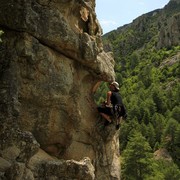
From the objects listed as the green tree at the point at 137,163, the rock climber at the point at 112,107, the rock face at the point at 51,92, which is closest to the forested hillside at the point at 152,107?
the green tree at the point at 137,163

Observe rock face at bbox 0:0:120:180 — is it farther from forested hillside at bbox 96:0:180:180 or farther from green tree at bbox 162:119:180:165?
green tree at bbox 162:119:180:165

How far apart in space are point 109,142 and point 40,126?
13.2 feet

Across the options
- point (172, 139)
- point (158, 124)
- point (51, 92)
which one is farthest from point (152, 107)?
point (51, 92)

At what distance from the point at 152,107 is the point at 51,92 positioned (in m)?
99.6

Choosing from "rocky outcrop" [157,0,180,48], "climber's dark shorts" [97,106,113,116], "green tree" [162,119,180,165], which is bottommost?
"green tree" [162,119,180,165]

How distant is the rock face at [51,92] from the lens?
531 inches

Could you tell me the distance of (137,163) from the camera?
2128 inches

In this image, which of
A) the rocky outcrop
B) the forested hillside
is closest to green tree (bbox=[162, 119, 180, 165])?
the forested hillside

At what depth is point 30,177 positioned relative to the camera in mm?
13062

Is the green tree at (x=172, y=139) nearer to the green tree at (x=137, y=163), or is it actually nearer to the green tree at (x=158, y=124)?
the green tree at (x=158, y=124)

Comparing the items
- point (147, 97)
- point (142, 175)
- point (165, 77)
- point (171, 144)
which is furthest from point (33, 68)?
point (165, 77)

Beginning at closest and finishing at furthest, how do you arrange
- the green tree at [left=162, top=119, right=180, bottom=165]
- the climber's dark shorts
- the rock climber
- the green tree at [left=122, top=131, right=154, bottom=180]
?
the rock climber, the climber's dark shorts, the green tree at [left=122, top=131, right=154, bottom=180], the green tree at [left=162, top=119, right=180, bottom=165]

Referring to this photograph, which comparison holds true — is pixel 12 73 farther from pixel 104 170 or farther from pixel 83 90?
pixel 104 170

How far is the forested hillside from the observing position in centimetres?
5496
